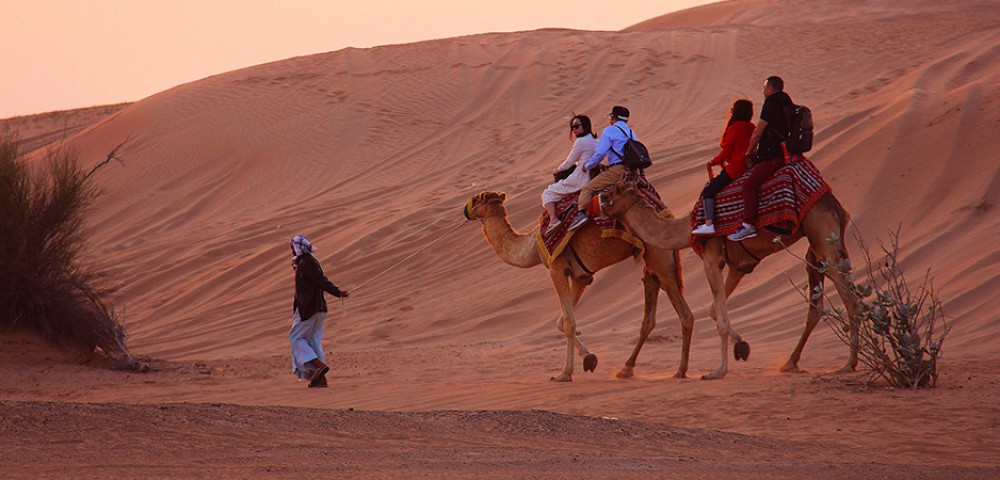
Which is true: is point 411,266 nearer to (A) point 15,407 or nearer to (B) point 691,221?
(B) point 691,221

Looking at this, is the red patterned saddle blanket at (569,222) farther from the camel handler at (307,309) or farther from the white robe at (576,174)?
the camel handler at (307,309)

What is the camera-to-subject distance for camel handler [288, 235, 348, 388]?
1171 centimetres

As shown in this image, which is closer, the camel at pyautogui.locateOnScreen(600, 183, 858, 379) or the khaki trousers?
the camel at pyautogui.locateOnScreen(600, 183, 858, 379)

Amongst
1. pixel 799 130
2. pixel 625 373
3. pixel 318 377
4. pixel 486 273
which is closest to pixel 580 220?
pixel 625 373

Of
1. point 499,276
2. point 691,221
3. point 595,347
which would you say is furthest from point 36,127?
point 691,221

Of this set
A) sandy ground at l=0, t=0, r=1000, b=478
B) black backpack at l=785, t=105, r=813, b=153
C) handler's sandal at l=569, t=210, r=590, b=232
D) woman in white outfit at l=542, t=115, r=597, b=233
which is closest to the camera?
sandy ground at l=0, t=0, r=1000, b=478

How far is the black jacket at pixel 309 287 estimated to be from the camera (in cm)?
1170

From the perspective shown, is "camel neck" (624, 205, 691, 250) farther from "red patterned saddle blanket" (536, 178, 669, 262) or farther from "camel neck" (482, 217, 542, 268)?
"camel neck" (482, 217, 542, 268)

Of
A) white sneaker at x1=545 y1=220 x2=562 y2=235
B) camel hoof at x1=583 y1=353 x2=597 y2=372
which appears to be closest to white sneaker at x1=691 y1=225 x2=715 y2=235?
white sneaker at x1=545 y1=220 x2=562 y2=235

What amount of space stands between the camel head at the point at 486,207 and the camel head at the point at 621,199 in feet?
5.10

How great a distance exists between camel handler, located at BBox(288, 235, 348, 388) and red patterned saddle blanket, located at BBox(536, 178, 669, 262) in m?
2.07

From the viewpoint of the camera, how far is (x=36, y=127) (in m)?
46.2

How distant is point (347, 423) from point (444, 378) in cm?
428

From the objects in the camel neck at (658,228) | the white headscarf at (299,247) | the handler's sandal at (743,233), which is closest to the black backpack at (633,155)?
the camel neck at (658,228)
